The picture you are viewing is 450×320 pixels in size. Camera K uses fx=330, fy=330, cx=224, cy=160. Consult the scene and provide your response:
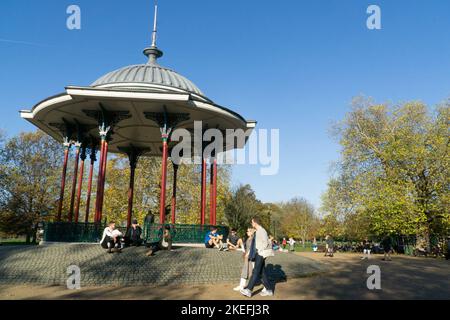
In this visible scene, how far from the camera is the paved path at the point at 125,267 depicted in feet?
33.2

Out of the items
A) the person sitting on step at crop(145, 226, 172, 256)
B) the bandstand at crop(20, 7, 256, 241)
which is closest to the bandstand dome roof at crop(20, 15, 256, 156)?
the bandstand at crop(20, 7, 256, 241)

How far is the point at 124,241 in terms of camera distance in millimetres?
13531

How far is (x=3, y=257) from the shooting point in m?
11.8

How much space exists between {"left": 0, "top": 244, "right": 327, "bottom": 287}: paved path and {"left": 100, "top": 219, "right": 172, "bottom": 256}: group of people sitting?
0.29 m

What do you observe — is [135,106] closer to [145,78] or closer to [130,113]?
[130,113]

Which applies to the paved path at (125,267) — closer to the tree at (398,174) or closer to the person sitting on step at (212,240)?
the person sitting on step at (212,240)

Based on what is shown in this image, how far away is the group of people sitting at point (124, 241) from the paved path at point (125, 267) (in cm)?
29

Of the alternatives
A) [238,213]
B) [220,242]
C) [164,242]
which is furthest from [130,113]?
[238,213]

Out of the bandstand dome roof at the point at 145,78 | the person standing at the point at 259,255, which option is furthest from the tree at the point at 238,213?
the person standing at the point at 259,255

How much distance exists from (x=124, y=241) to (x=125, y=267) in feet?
9.48
